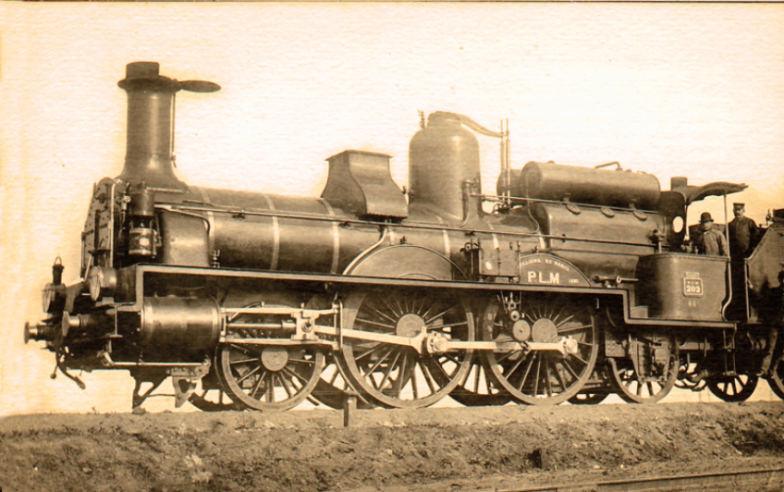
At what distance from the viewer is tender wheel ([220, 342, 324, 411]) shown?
777 cm

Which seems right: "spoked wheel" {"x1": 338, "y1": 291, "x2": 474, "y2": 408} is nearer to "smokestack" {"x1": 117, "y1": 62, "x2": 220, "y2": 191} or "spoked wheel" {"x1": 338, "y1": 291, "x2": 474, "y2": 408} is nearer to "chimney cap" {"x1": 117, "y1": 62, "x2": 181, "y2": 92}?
"smokestack" {"x1": 117, "y1": 62, "x2": 220, "y2": 191}

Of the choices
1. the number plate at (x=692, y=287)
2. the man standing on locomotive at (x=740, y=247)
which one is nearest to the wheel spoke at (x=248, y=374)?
the number plate at (x=692, y=287)

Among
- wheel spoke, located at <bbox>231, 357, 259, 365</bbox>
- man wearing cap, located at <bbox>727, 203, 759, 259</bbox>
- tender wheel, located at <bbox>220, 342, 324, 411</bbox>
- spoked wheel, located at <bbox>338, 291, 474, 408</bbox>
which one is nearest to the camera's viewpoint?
tender wheel, located at <bbox>220, 342, 324, 411</bbox>

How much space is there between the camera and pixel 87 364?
8.05m

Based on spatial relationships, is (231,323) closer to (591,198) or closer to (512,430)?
(512,430)

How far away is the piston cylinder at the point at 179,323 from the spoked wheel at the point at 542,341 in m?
3.22

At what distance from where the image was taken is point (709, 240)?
10.7 m

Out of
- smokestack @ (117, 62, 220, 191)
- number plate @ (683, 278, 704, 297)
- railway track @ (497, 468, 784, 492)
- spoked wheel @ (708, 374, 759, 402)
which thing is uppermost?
smokestack @ (117, 62, 220, 191)

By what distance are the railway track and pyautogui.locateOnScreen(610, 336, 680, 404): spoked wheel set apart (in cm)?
214

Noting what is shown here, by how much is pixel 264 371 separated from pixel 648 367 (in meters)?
4.77

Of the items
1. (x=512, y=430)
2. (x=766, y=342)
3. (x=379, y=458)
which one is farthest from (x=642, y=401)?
(x=379, y=458)

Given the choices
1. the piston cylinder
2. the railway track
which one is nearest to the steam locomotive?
the piston cylinder

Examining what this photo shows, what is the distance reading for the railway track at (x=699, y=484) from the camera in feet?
22.0

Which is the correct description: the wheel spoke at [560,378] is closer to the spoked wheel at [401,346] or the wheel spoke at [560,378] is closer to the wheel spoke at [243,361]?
the spoked wheel at [401,346]
